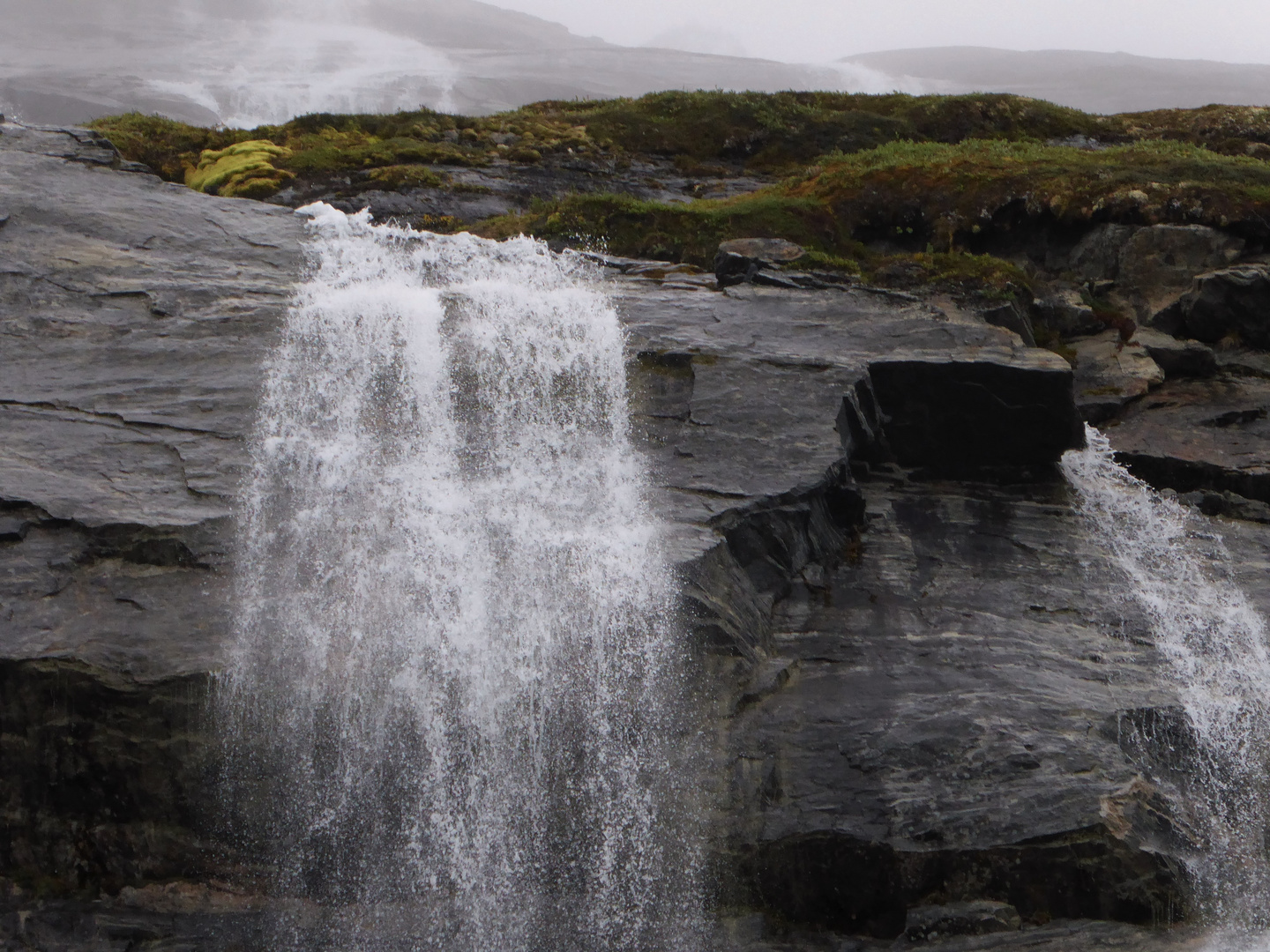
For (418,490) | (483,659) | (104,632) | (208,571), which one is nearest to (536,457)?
(418,490)

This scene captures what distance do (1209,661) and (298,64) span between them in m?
81.7

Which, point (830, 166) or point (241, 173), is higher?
point (830, 166)

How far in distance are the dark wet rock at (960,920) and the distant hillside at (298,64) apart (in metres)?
57.3

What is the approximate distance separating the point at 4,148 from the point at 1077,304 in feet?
72.8

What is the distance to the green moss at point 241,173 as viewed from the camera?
23.2 meters

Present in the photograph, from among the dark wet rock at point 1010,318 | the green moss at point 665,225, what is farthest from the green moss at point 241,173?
the dark wet rock at point 1010,318

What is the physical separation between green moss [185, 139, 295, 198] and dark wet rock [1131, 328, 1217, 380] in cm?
2047

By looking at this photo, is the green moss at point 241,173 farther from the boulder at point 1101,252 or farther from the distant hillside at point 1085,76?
the distant hillside at point 1085,76

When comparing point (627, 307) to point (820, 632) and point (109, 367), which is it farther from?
point (109, 367)

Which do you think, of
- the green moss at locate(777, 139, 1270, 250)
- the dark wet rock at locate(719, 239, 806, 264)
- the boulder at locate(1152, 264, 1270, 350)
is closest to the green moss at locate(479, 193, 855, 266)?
the green moss at locate(777, 139, 1270, 250)

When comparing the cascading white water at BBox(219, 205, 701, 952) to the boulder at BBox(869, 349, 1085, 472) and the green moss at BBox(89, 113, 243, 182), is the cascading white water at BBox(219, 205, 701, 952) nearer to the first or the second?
the boulder at BBox(869, 349, 1085, 472)

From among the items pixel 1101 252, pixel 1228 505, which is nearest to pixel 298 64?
pixel 1101 252

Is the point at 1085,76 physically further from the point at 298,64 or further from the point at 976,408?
the point at 976,408

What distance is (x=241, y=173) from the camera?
23.7 m
